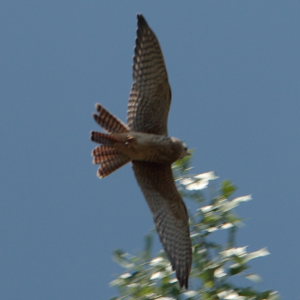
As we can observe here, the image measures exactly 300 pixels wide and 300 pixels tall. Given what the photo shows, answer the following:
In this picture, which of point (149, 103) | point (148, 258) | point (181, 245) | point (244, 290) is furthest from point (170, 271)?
point (149, 103)

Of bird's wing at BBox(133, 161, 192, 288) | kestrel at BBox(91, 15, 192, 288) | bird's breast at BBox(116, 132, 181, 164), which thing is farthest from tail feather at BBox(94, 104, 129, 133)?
bird's wing at BBox(133, 161, 192, 288)

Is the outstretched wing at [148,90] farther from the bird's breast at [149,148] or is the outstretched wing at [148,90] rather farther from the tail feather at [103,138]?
the tail feather at [103,138]

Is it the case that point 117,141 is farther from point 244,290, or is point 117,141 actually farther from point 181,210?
point 244,290

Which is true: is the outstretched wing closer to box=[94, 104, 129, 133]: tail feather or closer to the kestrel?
the kestrel

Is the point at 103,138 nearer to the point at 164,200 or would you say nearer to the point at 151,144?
the point at 151,144

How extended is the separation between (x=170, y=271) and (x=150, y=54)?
2334mm

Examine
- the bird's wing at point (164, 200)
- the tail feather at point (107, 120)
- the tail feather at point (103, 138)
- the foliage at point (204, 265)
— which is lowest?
the foliage at point (204, 265)

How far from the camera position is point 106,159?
223 inches

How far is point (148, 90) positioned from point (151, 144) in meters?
0.39

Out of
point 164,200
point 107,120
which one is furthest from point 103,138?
point 164,200

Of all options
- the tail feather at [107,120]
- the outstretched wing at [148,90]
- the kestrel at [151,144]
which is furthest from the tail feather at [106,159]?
the outstretched wing at [148,90]

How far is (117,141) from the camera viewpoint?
5.54 meters

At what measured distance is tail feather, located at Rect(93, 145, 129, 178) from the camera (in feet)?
18.5

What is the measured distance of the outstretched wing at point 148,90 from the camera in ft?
18.5
